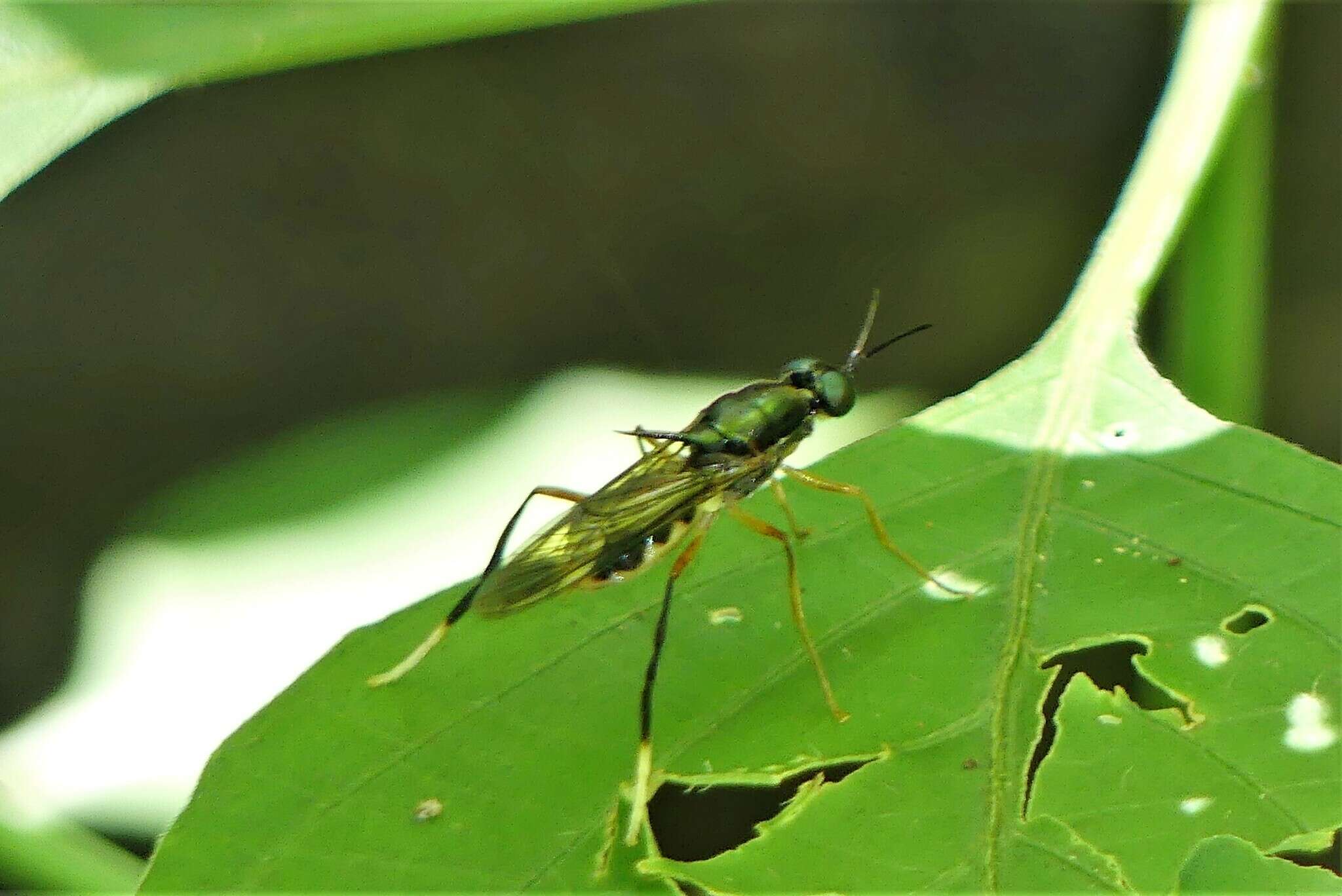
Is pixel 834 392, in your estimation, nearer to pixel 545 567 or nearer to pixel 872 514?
pixel 872 514

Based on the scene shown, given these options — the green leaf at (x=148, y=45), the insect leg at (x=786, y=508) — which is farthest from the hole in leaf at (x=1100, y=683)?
the green leaf at (x=148, y=45)

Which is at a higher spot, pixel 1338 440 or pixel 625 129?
pixel 625 129

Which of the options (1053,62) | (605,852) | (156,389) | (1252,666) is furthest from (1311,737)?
(156,389)

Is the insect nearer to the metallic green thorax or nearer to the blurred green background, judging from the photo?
the metallic green thorax

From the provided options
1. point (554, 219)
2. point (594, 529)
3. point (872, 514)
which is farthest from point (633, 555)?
point (554, 219)

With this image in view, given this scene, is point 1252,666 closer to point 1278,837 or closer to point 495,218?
point 1278,837
